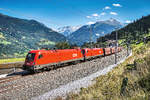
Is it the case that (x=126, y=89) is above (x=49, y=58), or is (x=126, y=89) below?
below

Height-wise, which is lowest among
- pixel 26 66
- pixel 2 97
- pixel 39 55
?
pixel 2 97

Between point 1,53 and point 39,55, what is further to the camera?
point 1,53

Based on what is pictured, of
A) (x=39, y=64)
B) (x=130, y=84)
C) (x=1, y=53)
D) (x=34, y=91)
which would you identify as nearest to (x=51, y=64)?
(x=39, y=64)

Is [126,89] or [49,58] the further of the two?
[49,58]

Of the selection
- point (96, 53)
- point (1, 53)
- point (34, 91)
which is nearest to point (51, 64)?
point (34, 91)

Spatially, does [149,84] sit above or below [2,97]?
above

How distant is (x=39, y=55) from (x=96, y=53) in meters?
21.3

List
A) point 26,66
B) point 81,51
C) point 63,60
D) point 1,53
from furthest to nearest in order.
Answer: point 1,53 < point 81,51 < point 63,60 < point 26,66

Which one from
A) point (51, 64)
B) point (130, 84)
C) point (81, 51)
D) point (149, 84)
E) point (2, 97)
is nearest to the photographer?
point (149, 84)

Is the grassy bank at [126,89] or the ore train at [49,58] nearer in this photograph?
the grassy bank at [126,89]

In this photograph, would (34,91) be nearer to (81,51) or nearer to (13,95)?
(13,95)

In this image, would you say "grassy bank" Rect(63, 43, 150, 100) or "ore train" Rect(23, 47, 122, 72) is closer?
"grassy bank" Rect(63, 43, 150, 100)

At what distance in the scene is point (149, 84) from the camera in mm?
6113

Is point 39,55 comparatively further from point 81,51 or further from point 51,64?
point 81,51
